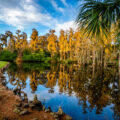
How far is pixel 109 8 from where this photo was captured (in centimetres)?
598

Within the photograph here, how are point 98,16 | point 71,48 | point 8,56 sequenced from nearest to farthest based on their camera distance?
point 98,16
point 71,48
point 8,56

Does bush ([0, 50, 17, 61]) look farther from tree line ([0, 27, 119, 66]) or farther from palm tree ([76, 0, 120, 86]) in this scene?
palm tree ([76, 0, 120, 86])

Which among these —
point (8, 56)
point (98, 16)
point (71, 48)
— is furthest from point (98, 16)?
point (8, 56)

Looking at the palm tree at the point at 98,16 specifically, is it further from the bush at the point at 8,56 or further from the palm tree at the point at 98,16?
the bush at the point at 8,56

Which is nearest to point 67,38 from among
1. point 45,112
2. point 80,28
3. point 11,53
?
point 11,53

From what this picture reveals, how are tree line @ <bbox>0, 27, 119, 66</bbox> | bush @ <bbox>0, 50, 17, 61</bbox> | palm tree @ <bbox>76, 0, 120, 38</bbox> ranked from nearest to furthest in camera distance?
1. palm tree @ <bbox>76, 0, 120, 38</bbox>
2. tree line @ <bbox>0, 27, 119, 66</bbox>
3. bush @ <bbox>0, 50, 17, 61</bbox>

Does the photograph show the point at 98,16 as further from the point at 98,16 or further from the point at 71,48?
the point at 71,48

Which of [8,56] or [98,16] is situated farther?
[8,56]

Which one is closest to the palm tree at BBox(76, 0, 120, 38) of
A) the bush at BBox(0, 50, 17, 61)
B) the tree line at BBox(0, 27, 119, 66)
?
the tree line at BBox(0, 27, 119, 66)

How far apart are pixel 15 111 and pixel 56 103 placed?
2.77 m

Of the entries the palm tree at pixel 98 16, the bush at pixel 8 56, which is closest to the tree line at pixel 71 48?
the bush at pixel 8 56

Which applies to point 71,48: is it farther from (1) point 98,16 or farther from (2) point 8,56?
(1) point 98,16

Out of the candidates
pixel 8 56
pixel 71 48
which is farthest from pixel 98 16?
pixel 8 56

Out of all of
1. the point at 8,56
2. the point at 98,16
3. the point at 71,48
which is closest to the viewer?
the point at 98,16
